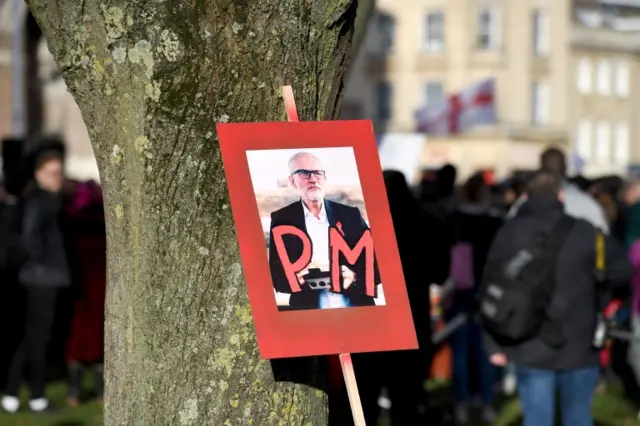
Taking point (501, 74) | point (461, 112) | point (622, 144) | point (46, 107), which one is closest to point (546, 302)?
point (461, 112)

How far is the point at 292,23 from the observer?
183 inches

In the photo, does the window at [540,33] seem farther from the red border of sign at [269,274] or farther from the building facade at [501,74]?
the red border of sign at [269,274]

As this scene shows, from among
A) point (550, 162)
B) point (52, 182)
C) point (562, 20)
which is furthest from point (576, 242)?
point (562, 20)

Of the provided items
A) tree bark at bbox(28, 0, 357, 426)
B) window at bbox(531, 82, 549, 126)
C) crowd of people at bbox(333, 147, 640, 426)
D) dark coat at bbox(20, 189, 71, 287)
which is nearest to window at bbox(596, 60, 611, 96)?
window at bbox(531, 82, 549, 126)

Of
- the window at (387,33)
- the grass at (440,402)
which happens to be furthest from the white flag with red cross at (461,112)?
the window at (387,33)

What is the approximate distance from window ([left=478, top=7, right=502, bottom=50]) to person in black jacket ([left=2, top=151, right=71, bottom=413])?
1878 inches

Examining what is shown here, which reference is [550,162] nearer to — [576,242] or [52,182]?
[576,242]

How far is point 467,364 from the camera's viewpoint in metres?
11.5

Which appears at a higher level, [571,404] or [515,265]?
[515,265]

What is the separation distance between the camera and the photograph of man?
14.6 ft

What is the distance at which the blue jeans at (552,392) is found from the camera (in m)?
7.54

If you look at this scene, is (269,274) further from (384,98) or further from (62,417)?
(384,98)

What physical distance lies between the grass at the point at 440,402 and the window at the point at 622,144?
1977 inches

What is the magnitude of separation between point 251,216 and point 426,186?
767cm
